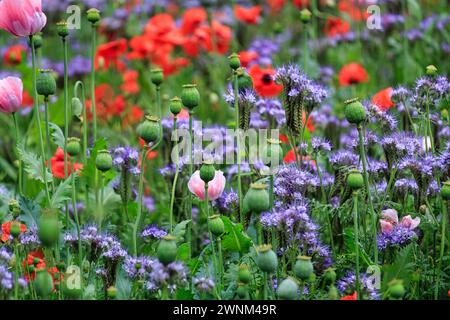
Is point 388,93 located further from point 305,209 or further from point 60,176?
point 60,176

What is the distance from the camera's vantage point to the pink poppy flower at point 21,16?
2.17m

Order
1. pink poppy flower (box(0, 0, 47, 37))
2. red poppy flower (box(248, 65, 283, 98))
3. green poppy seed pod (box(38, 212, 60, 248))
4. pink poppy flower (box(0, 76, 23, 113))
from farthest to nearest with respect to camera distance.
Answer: red poppy flower (box(248, 65, 283, 98)) → pink poppy flower (box(0, 76, 23, 113)) → pink poppy flower (box(0, 0, 47, 37)) → green poppy seed pod (box(38, 212, 60, 248))

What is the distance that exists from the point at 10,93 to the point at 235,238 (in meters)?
0.69

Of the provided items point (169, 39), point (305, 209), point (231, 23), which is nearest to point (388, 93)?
point (305, 209)

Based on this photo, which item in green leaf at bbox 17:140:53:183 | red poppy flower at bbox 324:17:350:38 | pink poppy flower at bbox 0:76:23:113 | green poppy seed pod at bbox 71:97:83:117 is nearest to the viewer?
pink poppy flower at bbox 0:76:23:113

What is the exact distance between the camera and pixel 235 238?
2.29 metres

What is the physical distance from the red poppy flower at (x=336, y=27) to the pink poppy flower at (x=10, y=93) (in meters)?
2.38

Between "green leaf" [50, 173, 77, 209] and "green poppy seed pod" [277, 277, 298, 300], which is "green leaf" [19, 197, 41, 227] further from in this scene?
"green poppy seed pod" [277, 277, 298, 300]

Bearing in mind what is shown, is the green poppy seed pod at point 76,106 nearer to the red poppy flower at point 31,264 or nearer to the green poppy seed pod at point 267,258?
the red poppy flower at point 31,264

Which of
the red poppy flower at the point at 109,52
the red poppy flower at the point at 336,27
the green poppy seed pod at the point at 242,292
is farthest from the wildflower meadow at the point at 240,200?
the red poppy flower at the point at 336,27

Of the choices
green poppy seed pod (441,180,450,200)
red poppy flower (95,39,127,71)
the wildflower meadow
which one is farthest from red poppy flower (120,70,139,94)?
green poppy seed pod (441,180,450,200)

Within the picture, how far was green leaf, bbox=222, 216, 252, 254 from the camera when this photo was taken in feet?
7.45

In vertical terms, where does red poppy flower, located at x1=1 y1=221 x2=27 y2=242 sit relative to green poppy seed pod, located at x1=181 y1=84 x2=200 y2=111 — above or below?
below

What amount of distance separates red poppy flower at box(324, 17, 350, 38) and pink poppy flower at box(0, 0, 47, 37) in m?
2.42
